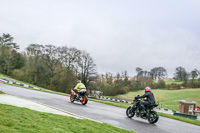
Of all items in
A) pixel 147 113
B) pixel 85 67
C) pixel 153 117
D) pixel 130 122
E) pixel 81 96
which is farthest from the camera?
pixel 85 67

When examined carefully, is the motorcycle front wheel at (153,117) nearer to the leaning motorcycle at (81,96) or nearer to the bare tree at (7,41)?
the leaning motorcycle at (81,96)

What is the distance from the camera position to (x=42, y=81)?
54.8m

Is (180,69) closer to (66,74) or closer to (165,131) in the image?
(66,74)

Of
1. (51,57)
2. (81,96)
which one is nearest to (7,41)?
(51,57)

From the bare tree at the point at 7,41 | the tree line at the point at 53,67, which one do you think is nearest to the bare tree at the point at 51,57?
the tree line at the point at 53,67

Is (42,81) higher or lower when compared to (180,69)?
lower

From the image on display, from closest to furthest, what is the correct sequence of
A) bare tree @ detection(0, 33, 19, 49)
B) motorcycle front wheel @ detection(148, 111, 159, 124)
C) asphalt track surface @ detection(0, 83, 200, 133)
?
asphalt track surface @ detection(0, 83, 200, 133), motorcycle front wheel @ detection(148, 111, 159, 124), bare tree @ detection(0, 33, 19, 49)

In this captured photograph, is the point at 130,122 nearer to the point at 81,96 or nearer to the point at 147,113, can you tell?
the point at 147,113

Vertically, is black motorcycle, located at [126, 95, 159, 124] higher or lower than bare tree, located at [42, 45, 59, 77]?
lower

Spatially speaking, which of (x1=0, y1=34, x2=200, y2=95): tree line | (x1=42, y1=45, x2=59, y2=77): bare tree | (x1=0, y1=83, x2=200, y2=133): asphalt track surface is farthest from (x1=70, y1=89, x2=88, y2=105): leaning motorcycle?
(x1=42, y1=45, x2=59, y2=77): bare tree

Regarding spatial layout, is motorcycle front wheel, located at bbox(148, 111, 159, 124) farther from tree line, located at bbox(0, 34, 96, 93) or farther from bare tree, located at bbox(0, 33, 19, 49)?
bare tree, located at bbox(0, 33, 19, 49)

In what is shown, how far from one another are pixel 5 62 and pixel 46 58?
521 inches

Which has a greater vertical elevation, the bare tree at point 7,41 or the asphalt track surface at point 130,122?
the bare tree at point 7,41

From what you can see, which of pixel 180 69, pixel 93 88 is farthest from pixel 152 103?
pixel 180 69
